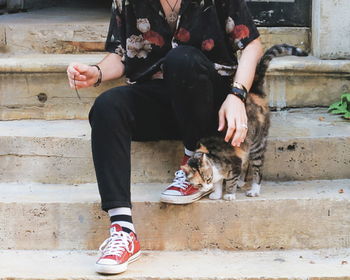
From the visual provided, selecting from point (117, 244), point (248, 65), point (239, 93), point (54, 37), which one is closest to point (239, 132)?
point (239, 93)

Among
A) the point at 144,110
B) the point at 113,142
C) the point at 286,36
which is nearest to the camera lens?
the point at 113,142

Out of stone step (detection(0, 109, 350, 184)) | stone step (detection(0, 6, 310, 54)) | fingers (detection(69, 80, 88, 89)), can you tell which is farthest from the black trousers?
stone step (detection(0, 6, 310, 54))

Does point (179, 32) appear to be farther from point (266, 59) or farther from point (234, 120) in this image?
point (234, 120)

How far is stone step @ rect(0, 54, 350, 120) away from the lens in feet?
12.1

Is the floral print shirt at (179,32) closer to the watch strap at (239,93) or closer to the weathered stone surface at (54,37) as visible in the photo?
the watch strap at (239,93)

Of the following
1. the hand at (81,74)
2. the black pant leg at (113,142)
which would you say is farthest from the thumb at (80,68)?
the black pant leg at (113,142)

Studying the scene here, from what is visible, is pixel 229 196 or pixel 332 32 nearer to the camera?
pixel 229 196

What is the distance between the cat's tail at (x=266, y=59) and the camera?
304cm

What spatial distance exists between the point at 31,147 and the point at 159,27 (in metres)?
0.94

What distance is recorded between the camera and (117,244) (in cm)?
270

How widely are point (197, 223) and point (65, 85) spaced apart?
125cm

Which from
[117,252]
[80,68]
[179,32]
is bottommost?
[117,252]

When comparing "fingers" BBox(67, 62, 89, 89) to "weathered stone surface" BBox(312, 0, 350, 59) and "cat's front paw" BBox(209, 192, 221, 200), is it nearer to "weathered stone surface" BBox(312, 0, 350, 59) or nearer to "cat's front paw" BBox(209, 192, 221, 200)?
"cat's front paw" BBox(209, 192, 221, 200)

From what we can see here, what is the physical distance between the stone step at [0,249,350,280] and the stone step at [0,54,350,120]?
1025 millimetres
